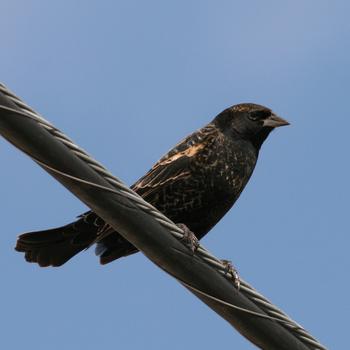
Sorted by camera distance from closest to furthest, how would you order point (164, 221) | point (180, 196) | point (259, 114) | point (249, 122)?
point (164, 221), point (180, 196), point (249, 122), point (259, 114)

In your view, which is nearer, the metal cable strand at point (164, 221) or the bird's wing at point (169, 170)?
the metal cable strand at point (164, 221)

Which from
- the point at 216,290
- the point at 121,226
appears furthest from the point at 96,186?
the point at 216,290

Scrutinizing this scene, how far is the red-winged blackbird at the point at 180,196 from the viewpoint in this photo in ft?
20.2

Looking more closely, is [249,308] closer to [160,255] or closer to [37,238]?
[160,255]

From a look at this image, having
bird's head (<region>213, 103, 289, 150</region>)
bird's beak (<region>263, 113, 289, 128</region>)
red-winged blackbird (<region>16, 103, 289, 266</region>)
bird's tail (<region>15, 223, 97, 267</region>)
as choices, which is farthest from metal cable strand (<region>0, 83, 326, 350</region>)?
bird's beak (<region>263, 113, 289, 128</region>)

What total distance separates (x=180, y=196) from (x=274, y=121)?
1131 mm

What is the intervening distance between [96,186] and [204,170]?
267 centimetres

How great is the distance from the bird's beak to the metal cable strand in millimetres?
3050

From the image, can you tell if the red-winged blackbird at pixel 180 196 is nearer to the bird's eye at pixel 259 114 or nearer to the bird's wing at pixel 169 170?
the bird's wing at pixel 169 170

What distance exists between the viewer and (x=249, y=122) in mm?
6859

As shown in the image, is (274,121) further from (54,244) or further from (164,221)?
(164,221)

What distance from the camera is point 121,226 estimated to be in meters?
3.73

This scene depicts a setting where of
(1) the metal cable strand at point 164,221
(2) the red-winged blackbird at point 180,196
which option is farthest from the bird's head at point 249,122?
(1) the metal cable strand at point 164,221

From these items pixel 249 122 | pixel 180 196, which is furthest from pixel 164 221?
pixel 249 122
